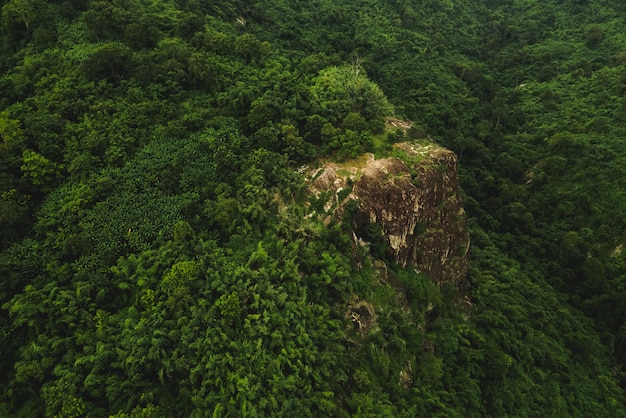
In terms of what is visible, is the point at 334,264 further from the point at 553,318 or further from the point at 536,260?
the point at 536,260

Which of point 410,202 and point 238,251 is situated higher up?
point 238,251

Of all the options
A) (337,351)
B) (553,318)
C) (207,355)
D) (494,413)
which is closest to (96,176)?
(207,355)

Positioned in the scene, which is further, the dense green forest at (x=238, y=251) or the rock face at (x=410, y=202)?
the rock face at (x=410, y=202)

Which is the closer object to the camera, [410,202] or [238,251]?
[238,251]

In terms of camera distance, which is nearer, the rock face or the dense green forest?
the dense green forest
